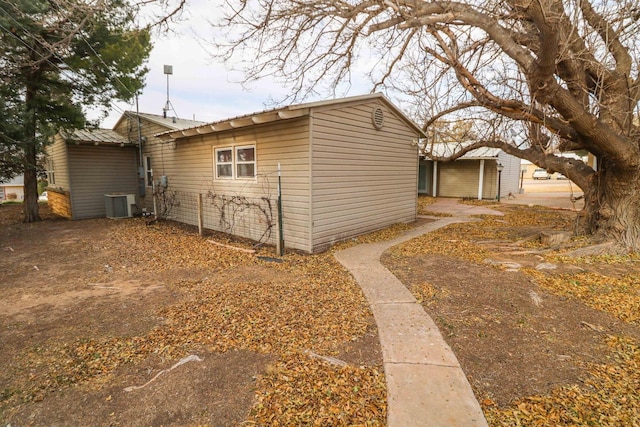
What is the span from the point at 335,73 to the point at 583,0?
4.98 metres

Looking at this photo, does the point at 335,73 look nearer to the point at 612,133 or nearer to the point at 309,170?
the point at 309,170

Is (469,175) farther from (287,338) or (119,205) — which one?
(287,338)

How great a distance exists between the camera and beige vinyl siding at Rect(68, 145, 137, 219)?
1200 centimetres

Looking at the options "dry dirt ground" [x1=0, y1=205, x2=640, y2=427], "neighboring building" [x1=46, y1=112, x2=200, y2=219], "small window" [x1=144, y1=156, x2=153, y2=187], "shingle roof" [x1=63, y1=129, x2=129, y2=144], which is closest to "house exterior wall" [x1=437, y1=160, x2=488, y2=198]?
"dry dirt ground" [x1=0, y1=205, x2=640, y2=427]

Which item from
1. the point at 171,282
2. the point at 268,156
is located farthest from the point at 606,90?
the point at 171,282

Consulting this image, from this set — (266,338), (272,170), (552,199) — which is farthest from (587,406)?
(552,199)

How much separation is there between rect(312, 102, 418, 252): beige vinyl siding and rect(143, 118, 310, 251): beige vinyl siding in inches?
14.1

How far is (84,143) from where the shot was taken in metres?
11.9

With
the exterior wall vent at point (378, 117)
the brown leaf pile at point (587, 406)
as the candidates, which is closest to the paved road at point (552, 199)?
the exterior wall vent at point (378, 117)

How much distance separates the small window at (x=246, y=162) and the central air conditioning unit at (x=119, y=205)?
669cm

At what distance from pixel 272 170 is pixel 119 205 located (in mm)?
8273

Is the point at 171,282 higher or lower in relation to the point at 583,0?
lower

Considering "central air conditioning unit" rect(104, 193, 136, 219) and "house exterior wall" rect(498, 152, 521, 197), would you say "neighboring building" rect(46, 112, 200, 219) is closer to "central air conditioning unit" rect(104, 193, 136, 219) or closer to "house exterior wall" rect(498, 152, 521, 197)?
"central air conditioning unit" rect(104, 193, 136, 219)

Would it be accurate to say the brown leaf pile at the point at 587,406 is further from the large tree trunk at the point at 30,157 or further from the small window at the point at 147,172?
the small window at the point at 147,172
